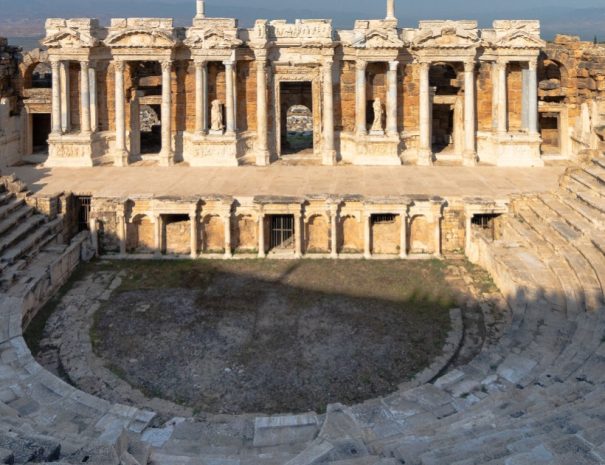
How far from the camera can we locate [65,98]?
1061 inches

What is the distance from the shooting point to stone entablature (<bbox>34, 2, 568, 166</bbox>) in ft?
86.4

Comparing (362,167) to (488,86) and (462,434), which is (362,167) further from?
(462,434)

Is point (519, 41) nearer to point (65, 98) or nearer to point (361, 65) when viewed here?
point (361, 65)

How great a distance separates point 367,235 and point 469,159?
7773mm

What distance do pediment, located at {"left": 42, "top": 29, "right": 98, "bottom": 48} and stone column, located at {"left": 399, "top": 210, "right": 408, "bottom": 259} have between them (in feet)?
44.0

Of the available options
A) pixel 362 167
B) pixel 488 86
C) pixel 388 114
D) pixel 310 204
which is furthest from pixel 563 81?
pixel 310 204

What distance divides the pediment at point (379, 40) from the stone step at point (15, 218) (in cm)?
1288

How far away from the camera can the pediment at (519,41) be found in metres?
26.0

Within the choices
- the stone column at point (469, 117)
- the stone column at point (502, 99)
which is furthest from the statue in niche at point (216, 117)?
the stone column at point (502, 99)

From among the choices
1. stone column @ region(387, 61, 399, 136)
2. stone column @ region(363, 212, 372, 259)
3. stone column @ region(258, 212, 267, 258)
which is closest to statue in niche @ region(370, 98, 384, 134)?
stone column @ region(387, 61, 399, 136)

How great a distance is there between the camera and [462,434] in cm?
900

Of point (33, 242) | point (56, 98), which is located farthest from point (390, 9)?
point (33, 242)

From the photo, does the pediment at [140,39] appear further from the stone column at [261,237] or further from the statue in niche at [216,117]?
the stone column at [261,237]

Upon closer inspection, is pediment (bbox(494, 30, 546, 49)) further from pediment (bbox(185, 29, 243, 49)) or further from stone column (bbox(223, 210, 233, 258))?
stone column (bbox(223, 210, 233, 258))
